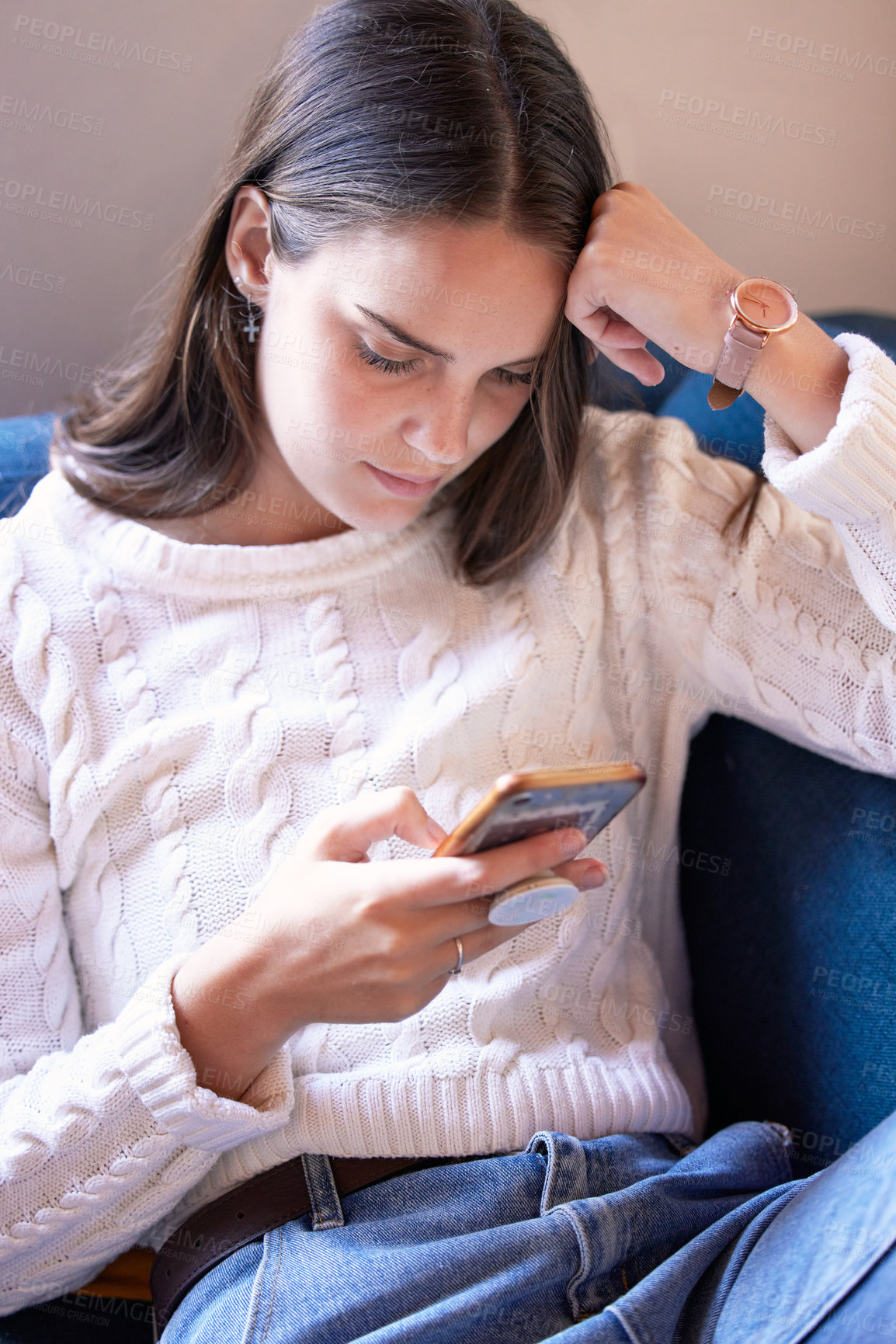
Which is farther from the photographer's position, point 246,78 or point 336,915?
point 246,78

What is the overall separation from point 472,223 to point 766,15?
0.76 meters

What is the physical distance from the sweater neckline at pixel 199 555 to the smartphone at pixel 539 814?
1.33ft

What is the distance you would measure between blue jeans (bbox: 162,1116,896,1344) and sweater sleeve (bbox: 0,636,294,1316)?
0.09m

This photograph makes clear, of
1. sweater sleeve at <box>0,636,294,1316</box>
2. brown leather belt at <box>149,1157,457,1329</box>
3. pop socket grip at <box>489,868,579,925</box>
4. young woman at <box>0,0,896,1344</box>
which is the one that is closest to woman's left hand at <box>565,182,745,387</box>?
young woman at <box>0,0,896,1344</box>

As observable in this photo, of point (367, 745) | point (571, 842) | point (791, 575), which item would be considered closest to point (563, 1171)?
point (571, 842)

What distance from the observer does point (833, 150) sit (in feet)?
4.64

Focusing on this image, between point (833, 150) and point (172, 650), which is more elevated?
point (833, 150)

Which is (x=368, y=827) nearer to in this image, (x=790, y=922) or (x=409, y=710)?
(x=409, y=710)

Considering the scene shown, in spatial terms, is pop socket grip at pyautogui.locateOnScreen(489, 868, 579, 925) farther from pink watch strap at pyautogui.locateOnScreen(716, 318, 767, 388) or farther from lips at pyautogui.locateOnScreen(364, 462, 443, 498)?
pink watch strap at pyautogui.locateOnScreen(716, 318, 767, 388)

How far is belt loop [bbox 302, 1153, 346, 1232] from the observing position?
0.91 m

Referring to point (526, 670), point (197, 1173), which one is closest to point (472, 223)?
point (526, 670)

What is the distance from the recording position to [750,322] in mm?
1003

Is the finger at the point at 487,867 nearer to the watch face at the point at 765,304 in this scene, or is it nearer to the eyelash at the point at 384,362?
the eyelash at the point at 384,362

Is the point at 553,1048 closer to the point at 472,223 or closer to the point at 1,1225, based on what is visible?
the point at 1,1225
